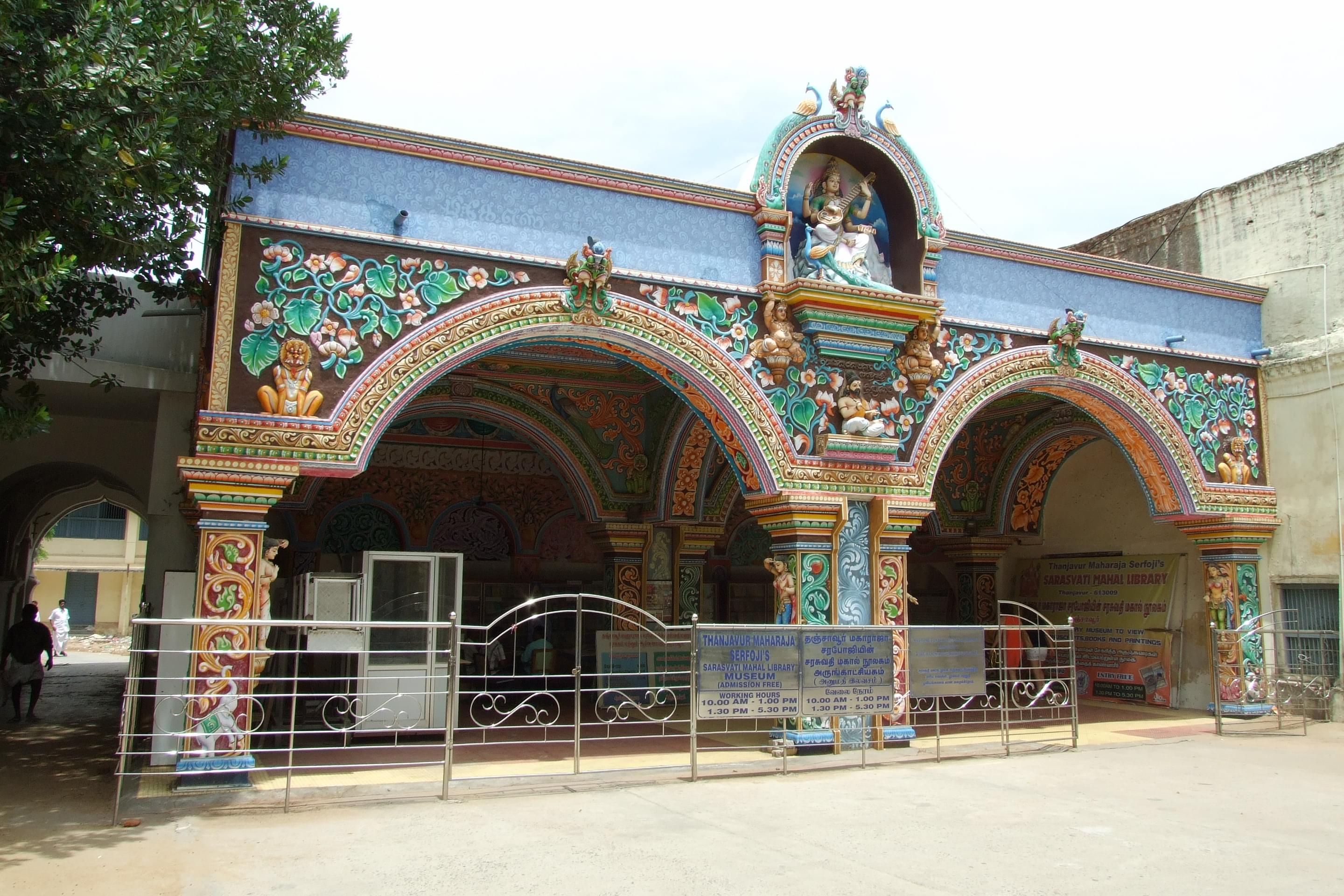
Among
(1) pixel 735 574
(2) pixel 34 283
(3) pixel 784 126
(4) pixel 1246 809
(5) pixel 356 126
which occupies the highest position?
(3) pixel 784 126

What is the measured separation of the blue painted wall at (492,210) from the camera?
6.83m

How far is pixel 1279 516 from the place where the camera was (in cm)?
1036

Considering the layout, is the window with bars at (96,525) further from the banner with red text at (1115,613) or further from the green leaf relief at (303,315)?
the banner with red text at (1115,613)

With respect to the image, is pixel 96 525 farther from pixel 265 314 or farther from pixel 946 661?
pixel 946 661

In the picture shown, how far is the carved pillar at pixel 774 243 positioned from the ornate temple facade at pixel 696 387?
0.02 m

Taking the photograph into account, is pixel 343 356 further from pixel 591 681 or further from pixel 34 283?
pixel 591 681

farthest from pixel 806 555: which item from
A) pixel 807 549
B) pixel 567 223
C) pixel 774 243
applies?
pixel 567 223

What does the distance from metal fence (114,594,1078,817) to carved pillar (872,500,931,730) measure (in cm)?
16

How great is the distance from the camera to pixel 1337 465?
998 centimetres

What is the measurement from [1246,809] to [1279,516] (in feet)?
17.1

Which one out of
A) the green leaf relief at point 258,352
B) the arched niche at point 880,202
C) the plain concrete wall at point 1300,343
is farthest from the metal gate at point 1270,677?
the green leaf relief at point 258,352

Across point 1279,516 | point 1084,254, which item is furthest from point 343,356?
point 1279,516

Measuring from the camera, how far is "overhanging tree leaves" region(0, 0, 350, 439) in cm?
506

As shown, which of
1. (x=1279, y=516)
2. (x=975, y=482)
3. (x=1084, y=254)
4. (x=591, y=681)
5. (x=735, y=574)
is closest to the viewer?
(x=1084, y=254)
